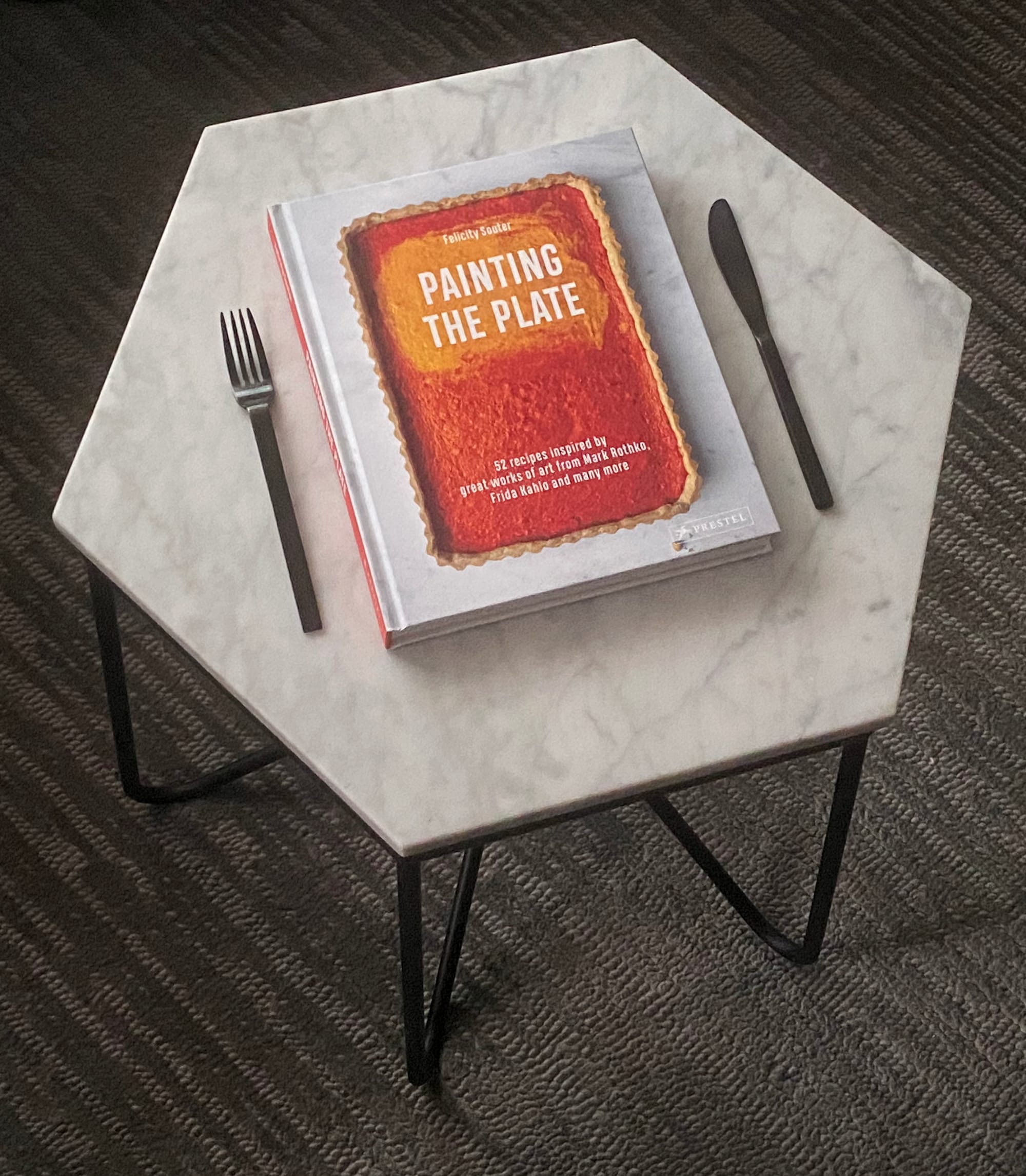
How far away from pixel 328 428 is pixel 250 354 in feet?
0.24

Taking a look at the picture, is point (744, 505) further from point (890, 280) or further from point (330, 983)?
point (330, 983)

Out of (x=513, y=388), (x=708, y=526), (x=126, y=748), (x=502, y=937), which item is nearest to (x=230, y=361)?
(x=513, y=388)

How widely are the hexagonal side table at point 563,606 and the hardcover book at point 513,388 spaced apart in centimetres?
3

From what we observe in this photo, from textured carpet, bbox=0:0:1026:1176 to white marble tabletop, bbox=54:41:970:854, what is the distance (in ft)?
1.42

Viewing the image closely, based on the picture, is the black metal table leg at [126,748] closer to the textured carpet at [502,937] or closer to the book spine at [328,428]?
the textured carpet at [502,937]

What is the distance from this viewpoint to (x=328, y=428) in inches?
27.8

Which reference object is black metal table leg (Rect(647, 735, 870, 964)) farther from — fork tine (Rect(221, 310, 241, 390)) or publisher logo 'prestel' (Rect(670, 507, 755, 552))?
fork tine (Rect(221, 310, 241, 390))

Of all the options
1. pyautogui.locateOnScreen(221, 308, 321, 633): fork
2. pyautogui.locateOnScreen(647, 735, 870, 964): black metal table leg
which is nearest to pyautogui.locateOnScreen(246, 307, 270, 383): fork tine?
pyautogui.locateOnScreen(221, 308, 321, 633): fork

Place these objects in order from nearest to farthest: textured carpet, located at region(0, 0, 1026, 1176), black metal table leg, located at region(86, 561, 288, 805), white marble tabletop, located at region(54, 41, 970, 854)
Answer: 1. white marble tabletop, located at region(54, 41, 970, 854)
2. black metal table leg, located at region(86, 561, 288, 805)
3. textured carpet, located at region(0, 0, 1026, 1176)

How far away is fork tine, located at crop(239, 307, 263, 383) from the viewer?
732 millimetres

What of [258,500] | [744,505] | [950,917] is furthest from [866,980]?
[258,500]
